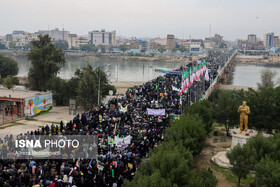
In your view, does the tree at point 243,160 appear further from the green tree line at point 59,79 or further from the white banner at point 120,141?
the green tree line at point 59,79

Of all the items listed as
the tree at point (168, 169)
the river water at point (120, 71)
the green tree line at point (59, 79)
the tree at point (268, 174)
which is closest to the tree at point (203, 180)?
the tree at point (168, 169)

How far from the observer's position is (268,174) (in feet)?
32.1

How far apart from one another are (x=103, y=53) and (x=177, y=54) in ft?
123

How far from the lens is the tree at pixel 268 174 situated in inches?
373

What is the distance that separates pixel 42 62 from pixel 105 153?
23.3 metres

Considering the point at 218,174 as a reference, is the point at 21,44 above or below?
above

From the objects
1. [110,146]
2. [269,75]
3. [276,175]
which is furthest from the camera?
[269,75]

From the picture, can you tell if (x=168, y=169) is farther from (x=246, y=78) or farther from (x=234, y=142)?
(x=246, y=78)

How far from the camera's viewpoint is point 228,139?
851 inches

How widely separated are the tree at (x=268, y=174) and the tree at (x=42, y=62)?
1077 inches

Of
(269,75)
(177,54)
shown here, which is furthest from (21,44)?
(269,75)

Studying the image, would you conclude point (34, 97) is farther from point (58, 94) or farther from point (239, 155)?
point (239, 155)

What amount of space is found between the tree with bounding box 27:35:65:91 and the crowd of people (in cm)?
1321

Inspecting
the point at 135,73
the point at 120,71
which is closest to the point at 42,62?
the point at 135,73
